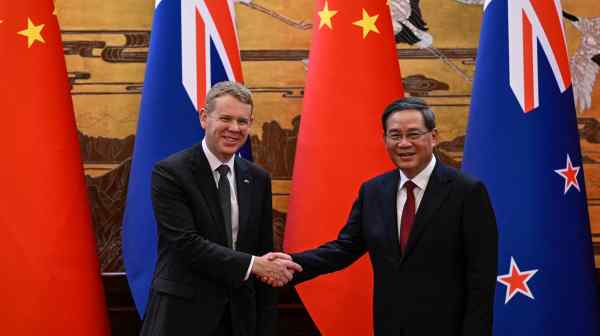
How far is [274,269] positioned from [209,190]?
0.35 metres

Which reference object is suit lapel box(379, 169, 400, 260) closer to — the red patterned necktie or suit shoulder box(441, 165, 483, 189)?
the red patterned necktie

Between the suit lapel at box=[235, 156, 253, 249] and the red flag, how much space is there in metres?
0.67

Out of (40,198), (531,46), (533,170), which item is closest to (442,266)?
(533,170)

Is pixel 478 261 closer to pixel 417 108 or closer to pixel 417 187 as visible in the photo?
pixel 417 187

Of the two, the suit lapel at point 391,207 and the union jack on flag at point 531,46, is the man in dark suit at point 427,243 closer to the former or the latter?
the suit lapel at point 391,207

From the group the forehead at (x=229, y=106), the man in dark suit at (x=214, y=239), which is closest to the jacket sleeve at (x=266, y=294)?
the man in dark suit at (x=214, y=239)

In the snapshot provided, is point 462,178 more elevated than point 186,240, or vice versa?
point 462,178

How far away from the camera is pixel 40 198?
2684mm

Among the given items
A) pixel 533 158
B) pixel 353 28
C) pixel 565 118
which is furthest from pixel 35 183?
pixel 565 118

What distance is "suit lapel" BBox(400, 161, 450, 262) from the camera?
1970 millimetres

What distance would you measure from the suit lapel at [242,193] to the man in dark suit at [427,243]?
436 mm

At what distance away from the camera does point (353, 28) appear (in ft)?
9.40

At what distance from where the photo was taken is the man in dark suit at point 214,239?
2.05 m

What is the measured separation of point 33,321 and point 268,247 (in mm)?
1148
